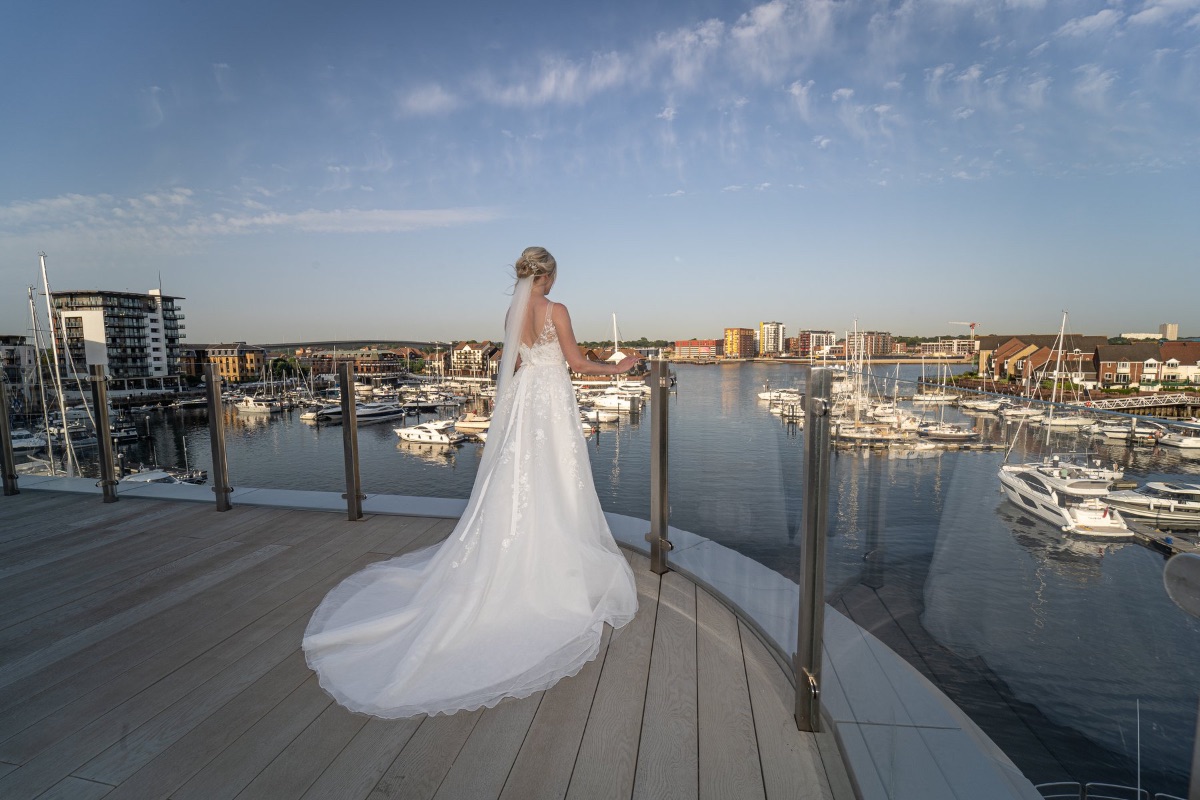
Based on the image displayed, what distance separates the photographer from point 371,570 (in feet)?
9.06

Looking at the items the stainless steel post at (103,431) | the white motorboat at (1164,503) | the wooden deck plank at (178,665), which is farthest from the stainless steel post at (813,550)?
the stainless steel post at (103,431)

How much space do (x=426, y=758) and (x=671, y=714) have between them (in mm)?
747

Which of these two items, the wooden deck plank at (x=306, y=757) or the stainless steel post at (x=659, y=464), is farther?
the stainless steel post at (x=659, y=464)

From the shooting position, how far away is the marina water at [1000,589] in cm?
81

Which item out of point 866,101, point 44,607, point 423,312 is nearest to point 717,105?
point 866,101

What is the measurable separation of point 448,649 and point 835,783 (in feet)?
4.43

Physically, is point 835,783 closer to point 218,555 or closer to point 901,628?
point 901,628

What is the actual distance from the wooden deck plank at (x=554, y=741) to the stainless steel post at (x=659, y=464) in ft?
2.91

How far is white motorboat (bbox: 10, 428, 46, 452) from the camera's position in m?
28.4

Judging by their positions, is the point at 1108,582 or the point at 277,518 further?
the point at 277,518

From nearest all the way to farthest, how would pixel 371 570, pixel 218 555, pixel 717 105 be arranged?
pixel 371 570, pixel 218 555, pixel 717 105

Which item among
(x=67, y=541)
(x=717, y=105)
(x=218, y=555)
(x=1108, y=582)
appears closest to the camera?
(x=1108, y=582)

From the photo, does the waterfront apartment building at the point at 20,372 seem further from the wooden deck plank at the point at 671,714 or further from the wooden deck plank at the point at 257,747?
the wooden deck plank at the point at 671,714

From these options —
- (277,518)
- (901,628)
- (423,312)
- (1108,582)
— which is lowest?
(277,518)
